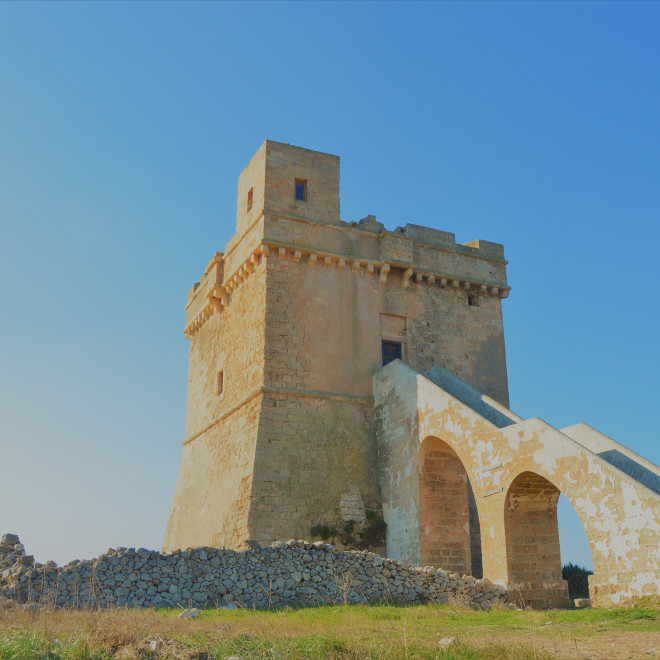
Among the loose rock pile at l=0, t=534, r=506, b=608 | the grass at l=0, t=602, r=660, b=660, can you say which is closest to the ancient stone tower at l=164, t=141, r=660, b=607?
the loose rock pile at l=0, t=534, r=506, b=608

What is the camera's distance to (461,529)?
15047 millimetres

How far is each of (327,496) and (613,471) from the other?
7.19 meters

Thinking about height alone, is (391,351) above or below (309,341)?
above

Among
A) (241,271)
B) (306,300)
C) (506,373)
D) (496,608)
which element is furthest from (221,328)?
(496,608)

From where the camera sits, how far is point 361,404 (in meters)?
17.0

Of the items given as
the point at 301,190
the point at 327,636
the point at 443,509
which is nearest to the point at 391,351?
the point at 443,509

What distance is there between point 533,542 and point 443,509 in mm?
2930

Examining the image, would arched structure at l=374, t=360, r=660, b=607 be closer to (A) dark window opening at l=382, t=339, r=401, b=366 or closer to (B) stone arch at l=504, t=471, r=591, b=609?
(B) stone arch at l=504, t=471, r=591, b=609

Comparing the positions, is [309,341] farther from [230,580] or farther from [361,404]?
[230,580]

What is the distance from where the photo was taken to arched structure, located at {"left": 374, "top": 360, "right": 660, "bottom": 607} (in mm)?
9664

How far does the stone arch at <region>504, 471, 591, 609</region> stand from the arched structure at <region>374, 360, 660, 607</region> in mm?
17

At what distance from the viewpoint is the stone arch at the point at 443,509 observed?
14.6m

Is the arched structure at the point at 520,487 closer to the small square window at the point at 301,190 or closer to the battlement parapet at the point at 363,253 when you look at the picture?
the battlement parapet at the point at 363,253

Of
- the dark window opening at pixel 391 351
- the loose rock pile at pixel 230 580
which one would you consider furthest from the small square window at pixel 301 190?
the loose rock pile at pixel 230 580
